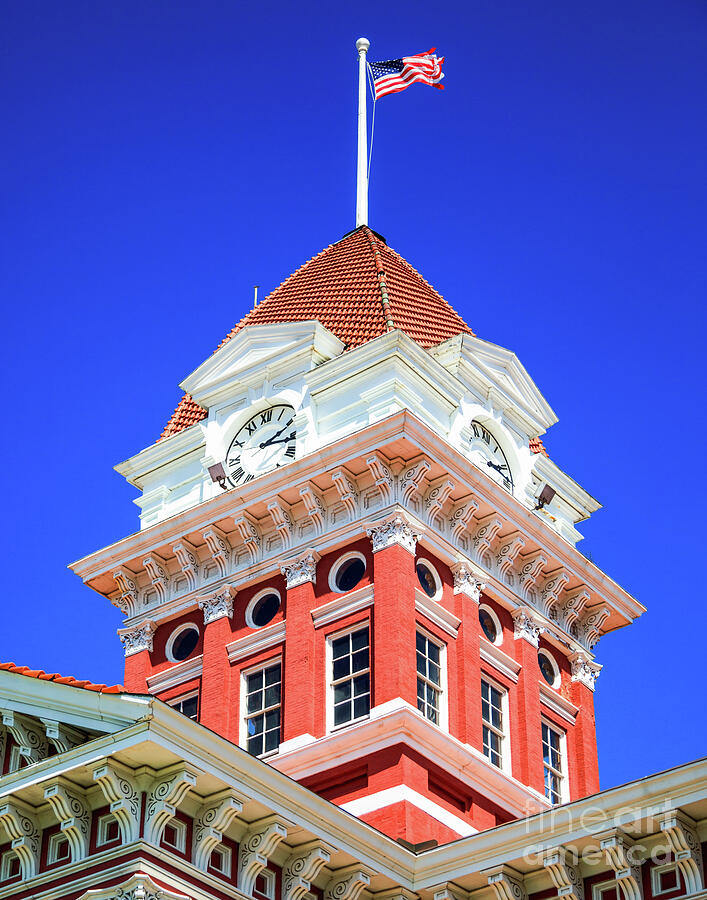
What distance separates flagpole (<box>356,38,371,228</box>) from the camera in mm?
43719

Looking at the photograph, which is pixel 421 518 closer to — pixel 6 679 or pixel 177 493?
pixel 177 493

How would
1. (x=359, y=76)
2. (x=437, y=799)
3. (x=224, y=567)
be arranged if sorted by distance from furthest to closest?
1. (x=359, y=76)
2. (x=224, y=567)
3. (x=437, y=799)

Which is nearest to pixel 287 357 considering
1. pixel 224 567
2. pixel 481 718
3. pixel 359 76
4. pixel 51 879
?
pixel 224 567

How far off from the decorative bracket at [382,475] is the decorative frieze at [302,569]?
1.80 meters

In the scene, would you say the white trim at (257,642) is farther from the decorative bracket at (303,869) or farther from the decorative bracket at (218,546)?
the decorative bracket at (303,869)

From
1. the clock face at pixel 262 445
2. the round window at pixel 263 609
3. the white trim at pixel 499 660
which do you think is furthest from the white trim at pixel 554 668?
the clock face at pixel 262 445

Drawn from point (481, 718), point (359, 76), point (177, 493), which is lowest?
point (481, 718)

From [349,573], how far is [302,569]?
3.05ft

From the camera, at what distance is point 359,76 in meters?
45.9

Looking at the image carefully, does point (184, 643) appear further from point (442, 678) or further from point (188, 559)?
point (442, 678)

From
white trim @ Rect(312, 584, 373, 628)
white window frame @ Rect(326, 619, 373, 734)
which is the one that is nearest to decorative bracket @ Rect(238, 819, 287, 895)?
white window frame @ Rect(326, 619, 373, 734)

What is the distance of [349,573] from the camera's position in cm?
3275

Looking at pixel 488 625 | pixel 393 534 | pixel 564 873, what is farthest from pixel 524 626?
pixel 564 873

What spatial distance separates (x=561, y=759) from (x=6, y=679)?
1492cm
